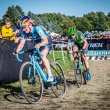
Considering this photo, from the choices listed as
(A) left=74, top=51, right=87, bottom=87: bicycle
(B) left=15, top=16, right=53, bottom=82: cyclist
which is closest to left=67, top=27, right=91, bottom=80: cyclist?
(A) left=74, top=51, right=87, bottom=87: bicycle

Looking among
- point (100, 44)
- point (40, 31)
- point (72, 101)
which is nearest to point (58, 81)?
point (72, 101)

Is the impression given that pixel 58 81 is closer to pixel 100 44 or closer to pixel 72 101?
pixel 72 101

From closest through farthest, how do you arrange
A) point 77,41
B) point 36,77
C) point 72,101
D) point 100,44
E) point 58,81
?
point 36,77 < point 72,101 < point 58,81 < point 77,41 < point 100,44

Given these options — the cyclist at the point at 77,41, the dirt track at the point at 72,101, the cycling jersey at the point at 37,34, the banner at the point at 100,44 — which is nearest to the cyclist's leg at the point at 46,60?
the cycling jersey at the point at 37,34

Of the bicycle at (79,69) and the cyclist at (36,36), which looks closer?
the cyclist at (36,36)

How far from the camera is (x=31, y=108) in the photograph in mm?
6227

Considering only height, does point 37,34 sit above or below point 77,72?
above

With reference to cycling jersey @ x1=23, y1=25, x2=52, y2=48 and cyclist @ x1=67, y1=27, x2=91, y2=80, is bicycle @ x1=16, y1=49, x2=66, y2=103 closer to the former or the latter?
cycling jersey @ x1=23, y1=25, x2=52, y2=48

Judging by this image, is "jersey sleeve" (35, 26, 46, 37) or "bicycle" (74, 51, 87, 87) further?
"bicycle" (74, 51, 87, 87)

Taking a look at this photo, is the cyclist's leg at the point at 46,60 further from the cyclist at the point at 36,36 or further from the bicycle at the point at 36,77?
the bicycle at the point at 36,77

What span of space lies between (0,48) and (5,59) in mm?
439

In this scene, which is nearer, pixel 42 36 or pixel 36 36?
pixel 42 36

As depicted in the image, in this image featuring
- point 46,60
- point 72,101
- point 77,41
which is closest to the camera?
point 46,60

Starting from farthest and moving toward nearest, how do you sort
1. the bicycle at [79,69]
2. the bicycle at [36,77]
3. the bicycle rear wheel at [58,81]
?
the bicycle at [79,69], the bicycle rear wheel at [58,81], the bicycle at [36,77]
